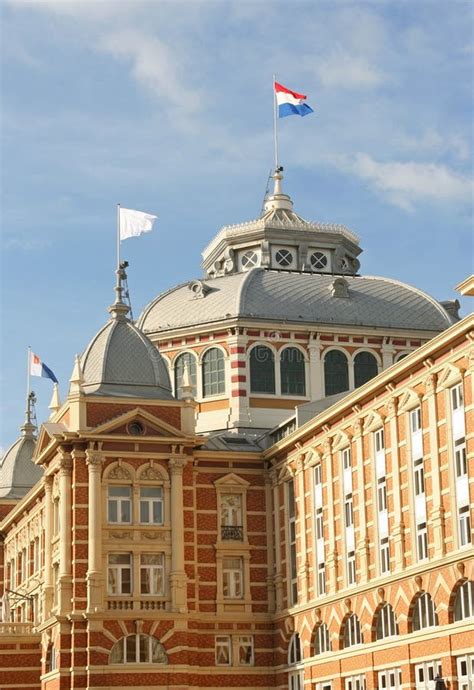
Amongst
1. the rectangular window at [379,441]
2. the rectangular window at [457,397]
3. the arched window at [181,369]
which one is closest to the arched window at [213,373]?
the arched window at [181,369]

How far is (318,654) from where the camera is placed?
68.8 meters

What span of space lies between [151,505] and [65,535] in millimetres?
4758

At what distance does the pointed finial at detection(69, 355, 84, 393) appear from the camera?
7425 cm

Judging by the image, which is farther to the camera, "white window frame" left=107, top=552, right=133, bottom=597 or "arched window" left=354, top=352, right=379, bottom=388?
"arched window" left=354, top=352, right=379, bottom=388

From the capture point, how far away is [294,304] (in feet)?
282

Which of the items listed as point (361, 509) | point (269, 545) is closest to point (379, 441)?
point (361, 509)

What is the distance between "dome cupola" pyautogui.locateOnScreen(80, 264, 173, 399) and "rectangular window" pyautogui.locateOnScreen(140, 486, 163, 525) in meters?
5.14

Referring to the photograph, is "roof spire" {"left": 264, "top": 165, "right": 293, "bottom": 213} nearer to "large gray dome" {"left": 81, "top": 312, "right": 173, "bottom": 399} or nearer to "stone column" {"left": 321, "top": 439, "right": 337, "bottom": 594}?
"large gray dome" {"left": 81, "top": 312, "right": 173, "bottom": 399}

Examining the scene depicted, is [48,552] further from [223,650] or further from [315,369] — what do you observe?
[315,369]

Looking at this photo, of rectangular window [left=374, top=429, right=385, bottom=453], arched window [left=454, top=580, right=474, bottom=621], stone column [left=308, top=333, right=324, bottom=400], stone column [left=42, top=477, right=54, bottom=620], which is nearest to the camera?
arched window [left=454, top=580, right=474, bottom=621]

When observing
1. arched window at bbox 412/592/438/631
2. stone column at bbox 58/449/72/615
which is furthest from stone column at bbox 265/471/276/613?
arched window at bbox 412/592/438/631

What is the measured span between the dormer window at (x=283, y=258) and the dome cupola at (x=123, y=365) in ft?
56.0

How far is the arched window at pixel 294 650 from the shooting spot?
71.5 metres

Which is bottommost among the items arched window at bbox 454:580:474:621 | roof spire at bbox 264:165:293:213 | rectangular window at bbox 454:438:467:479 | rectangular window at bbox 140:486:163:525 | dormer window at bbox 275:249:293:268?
arched window at bbox 454:580:474:621
